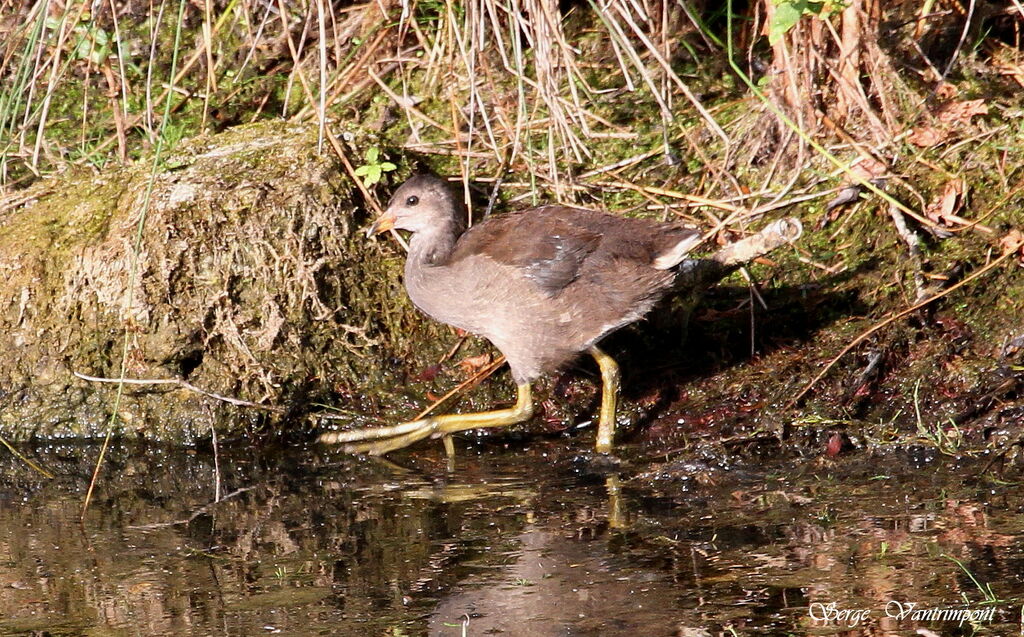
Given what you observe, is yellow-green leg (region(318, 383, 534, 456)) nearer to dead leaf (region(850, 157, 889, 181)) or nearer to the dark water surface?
the dark water surface

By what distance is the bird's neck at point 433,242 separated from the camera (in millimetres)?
5441

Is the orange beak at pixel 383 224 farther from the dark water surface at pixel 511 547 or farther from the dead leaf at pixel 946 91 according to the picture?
the dead leaf at pixel 946 91

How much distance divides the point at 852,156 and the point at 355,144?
2.40 meters

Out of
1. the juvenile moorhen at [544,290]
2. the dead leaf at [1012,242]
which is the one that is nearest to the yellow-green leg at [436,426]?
the juvenile moorhen at [544,290]

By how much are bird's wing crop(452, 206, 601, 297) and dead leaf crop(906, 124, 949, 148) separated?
183 centimetres

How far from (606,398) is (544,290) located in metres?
0.53

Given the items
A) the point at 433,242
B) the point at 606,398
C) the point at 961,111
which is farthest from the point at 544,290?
the point at 961,111

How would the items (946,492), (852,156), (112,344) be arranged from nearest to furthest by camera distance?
(946,492), (112,344), (852,156)

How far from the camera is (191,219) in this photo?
5.64 meters

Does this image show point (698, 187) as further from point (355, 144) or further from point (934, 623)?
point (934, 623)

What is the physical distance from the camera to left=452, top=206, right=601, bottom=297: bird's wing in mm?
5020

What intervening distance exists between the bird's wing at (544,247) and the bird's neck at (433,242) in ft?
0.93

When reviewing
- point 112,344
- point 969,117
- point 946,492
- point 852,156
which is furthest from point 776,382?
point 112,344

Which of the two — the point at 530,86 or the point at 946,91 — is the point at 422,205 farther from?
the point at 946,91
